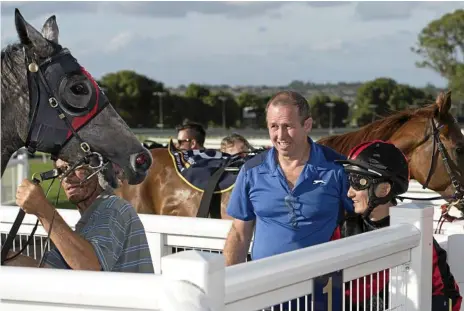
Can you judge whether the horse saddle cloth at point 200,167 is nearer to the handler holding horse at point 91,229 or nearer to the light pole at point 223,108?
the handler holding horse at point 91,229

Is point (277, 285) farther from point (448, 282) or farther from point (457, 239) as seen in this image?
point (457, 239)

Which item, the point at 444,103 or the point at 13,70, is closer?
the point at 13,70

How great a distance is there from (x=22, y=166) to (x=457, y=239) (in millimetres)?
10121

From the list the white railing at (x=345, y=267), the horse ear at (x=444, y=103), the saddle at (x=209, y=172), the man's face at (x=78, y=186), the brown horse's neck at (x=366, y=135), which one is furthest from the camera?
the saddle at (x=209, y=172)

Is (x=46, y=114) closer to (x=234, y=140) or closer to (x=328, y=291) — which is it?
(x=328, y=291)

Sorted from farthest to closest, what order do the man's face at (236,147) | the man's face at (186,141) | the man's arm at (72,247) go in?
the man's face at (186,141) < the man's face at (236,147) < the man's arm at (72,247)

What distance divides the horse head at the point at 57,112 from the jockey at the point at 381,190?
2.91 feet

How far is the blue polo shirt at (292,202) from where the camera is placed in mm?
2855

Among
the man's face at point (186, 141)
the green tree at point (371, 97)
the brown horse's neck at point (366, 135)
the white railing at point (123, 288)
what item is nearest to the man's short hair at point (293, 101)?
the white railing at point (123, 288)

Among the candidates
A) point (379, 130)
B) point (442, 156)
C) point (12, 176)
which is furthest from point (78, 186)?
point (12, 176)

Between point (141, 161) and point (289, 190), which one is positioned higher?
point (141, 161)

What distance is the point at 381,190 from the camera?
292 centimetres

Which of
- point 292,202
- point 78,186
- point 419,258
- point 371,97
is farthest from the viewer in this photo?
point 371,97

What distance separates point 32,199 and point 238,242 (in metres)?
0.96
